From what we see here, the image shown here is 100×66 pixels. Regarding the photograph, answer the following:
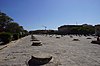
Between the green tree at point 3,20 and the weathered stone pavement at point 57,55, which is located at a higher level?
the green tree at point 3,20

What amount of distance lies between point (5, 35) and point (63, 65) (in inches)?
706

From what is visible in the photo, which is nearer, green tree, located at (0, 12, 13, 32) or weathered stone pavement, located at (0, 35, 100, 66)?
weathered stone pavement, located at (0, 35, 100, 66)

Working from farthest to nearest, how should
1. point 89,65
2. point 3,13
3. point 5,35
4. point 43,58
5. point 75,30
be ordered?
point 75,30, point 3,13, point 5,35, point 43,58, point 89,65

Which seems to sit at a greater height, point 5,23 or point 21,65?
point 5,23

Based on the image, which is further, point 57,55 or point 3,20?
point 3,20

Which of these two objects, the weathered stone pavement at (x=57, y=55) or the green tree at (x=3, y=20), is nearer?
the weathered stone pavement at (x=57, y=55)

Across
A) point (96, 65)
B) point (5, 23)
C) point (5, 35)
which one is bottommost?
point (96, 65)

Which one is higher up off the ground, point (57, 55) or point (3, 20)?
point (3, 20)

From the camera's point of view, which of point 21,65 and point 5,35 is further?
point 5,35

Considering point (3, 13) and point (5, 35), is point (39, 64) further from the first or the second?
point (3, 13)

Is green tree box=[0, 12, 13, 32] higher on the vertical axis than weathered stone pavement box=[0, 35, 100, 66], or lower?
higher

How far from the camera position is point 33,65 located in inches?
327

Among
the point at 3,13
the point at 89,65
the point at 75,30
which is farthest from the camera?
the point at 75,30

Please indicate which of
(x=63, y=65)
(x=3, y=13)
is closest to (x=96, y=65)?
(x=63, y=65)
